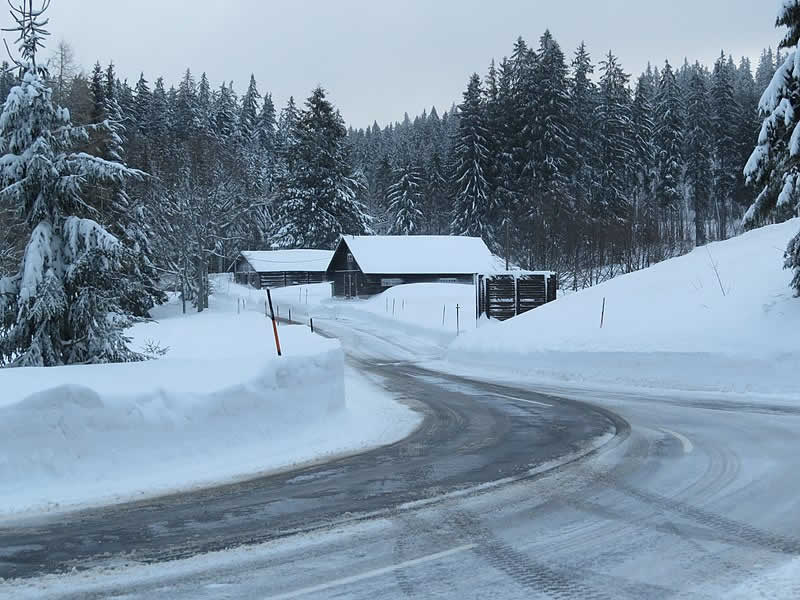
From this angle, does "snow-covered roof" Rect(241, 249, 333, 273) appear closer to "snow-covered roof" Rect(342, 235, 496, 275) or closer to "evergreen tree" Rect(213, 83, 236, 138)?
"snow-covered roof" Rect(342, 235, 496, 275)

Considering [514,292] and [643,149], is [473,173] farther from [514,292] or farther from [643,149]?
[514,292]

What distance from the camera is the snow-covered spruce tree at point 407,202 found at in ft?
296

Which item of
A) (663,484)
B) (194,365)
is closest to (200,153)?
(194,365)

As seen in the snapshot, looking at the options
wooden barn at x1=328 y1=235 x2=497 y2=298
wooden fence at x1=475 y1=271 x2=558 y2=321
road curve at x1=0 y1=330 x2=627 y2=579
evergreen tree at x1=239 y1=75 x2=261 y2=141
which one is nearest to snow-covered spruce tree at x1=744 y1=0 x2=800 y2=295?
road curve at x1=0 y1=330 x2=627 y2=579

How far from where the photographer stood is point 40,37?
37.1ft

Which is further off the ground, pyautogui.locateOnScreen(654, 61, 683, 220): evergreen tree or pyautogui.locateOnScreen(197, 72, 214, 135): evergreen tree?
pyautogui.locateOnScreen(197, 72, 214, 135): evergreen tree

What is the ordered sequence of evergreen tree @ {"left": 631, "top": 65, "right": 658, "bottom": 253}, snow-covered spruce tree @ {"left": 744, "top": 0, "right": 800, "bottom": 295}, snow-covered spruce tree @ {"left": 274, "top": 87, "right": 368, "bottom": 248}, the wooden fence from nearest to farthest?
snow-covered spruce tree @ {"left": 744, "top": 0, "right": 800, "bottom": 295}
the wooden fence
evergreen tree @ {"left": 631, "top": 65, "right": 658, "bottom": 253}
snow-covered spruce tree @ {"left": 274, "top": 87, "right": 368, "bottom": 248}

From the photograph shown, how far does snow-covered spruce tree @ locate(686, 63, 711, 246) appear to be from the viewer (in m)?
74.6

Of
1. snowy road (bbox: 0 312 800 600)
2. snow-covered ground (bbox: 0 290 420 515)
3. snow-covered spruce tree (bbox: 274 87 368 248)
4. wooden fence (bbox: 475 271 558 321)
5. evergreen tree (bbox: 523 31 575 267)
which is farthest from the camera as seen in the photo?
snow-covered spruce tree (bbox: 274 87 368 248)

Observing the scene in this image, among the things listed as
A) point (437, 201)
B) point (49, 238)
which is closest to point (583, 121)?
point (437, 201)

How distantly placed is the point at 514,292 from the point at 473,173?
44.5 metres

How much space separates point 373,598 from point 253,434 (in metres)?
5.46

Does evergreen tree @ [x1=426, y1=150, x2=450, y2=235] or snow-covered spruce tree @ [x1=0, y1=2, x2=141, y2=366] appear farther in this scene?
evergreen tree @ [x1=426, y1=150, x2=450, y2=235]

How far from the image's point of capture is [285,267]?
7494 cm
